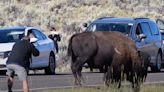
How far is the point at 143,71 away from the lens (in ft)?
57.8

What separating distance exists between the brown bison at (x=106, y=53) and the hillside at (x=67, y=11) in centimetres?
2641

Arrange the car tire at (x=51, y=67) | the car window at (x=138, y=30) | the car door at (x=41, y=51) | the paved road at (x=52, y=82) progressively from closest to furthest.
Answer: the paved road at (x=52, y=82) → the car door at (x=41, y=51) → the car tire at (x=51, y=67) → the car window at (x=138, y=30)

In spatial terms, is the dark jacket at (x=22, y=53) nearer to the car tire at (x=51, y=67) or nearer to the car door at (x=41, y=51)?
the car door at (x=41, y=51)

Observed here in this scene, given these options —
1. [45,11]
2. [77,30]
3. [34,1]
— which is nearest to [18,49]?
[77,30]

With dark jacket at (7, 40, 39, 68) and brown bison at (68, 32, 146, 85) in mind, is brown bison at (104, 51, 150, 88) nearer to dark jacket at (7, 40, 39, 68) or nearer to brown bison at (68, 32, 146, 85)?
brown bison at (68, 32, 146, 85)

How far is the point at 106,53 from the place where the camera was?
1816cm

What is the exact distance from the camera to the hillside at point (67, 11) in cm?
4870

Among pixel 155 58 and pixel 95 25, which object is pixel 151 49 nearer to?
pixel 155 58

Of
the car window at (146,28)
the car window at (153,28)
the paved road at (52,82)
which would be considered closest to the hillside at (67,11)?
the car window at (153,28)

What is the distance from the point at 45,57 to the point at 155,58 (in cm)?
484

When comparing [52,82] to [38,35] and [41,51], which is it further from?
[38,35]

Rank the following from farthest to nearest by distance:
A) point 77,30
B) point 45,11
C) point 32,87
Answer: point 45,11
point 77,30
point 32,87

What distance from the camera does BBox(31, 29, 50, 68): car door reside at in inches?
1009

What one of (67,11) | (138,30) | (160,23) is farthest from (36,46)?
(67,11)
